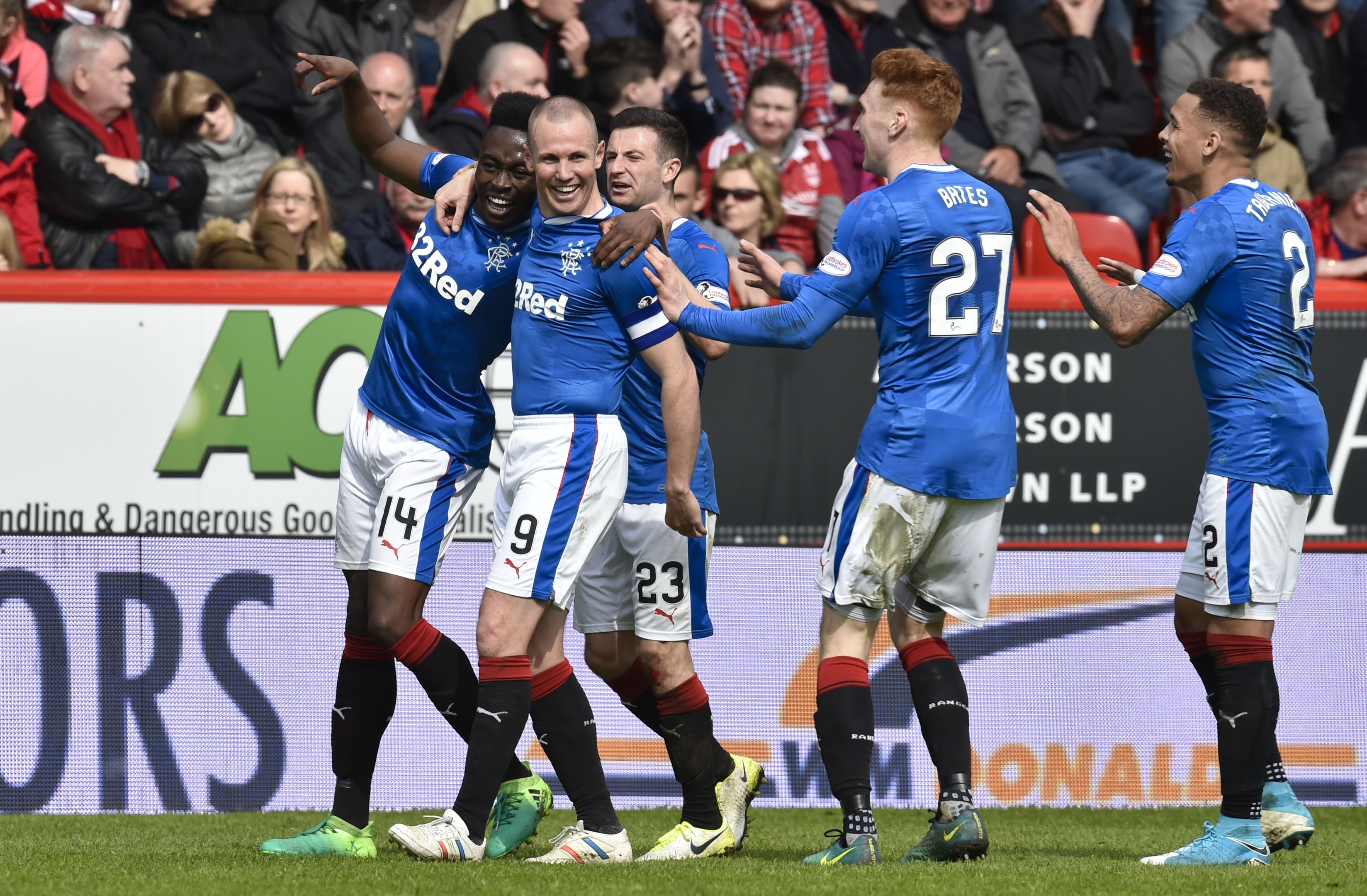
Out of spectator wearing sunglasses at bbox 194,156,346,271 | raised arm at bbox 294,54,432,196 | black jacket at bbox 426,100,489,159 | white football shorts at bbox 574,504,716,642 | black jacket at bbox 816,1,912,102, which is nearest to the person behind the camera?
white football shorts at bbox 574,504,716,642

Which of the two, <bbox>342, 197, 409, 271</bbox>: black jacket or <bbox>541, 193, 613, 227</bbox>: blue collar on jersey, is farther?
<bbox>342, 197, 409, 271</bbox>: black jacket

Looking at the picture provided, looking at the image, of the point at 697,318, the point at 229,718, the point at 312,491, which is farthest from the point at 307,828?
the point at 697,318

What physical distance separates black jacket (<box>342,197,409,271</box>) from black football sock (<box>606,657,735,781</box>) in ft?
10.4

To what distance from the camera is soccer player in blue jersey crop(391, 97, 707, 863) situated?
15.4ft

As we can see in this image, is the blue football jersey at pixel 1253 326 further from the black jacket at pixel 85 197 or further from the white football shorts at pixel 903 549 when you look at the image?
the black jacket at pixel 85 197

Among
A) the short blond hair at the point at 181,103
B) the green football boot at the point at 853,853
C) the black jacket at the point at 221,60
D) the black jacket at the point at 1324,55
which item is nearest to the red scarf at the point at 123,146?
the short blond hair at the point at 181,103

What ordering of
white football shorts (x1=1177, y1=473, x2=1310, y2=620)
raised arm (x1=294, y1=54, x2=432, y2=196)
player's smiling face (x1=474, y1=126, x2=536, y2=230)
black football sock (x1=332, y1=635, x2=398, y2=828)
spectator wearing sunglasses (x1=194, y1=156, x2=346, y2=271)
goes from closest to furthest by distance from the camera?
white football shorts (x1=1177, y1=473, x2=1310, y2=620), player's smiling face (x1=474, y1=126, x2=536, y2=230), black football sock (x1=332, y1=635, x2=398, y2=828), raised arm (x1=294, y1=54, x2=432, y2=196), spectator wearing sunglasses (x1=194, y1=156, x2=346, y2=271)

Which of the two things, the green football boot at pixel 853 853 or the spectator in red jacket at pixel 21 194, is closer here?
the green football boot at pixel 853 853

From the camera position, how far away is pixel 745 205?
8.41 metres

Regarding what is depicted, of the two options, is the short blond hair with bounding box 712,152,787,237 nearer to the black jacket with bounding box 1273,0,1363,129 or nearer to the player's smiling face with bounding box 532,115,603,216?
the player's smiling face with bounding box 532,115,603,216

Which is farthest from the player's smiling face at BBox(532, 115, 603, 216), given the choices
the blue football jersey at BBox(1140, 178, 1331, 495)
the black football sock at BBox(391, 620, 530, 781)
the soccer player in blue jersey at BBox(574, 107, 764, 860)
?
the blue football jersey at BBox(1140, 178, 1331, 495)

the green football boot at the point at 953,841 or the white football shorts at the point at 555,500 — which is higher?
the white football shorts at the point at 555,500

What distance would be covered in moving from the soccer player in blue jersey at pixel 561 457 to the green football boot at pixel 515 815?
0.85 ft

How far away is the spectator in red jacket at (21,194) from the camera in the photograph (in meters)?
7.85
